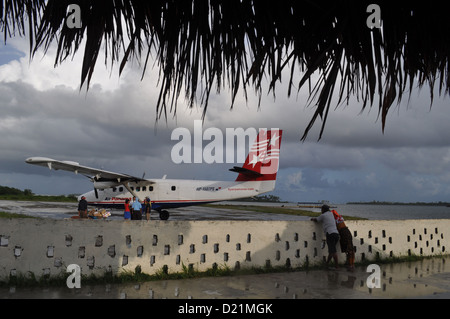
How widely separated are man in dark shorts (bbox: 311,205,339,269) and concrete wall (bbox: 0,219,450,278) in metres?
0.38

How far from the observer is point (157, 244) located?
24.8 ft

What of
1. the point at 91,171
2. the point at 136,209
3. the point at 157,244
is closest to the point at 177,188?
the point at 91,171

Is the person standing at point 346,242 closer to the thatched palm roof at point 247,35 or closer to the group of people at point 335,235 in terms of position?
the group of people at point 335,235

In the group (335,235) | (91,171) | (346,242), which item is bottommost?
(346,242)

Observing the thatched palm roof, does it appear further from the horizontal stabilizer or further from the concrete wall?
the horizontal stabilizer

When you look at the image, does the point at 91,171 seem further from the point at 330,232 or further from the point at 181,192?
the point at 330,232

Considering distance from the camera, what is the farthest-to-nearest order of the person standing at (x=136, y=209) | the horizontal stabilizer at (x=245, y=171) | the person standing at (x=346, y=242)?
the horizontal stabilizer at (x=245, y=171)
the person standing at (x=136, y=209)
the person standing at (x=346, y=242)

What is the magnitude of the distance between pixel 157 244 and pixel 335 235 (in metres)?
4.33

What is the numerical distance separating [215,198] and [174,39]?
75.9ft

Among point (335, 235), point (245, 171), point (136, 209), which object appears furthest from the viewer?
point (245, 171)

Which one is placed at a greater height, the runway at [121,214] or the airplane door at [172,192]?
the airplane door at [172,192]

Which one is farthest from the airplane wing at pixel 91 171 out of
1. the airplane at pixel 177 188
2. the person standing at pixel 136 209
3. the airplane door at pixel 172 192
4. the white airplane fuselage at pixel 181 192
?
the person standing at pixel 136 209

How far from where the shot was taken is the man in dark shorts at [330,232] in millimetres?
9180
